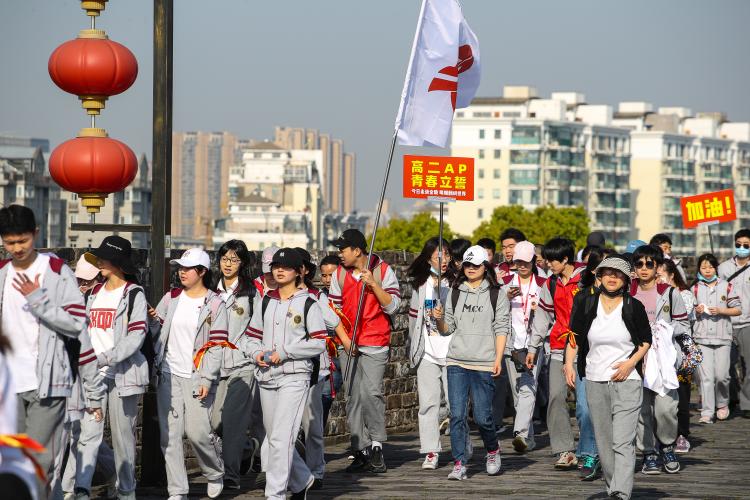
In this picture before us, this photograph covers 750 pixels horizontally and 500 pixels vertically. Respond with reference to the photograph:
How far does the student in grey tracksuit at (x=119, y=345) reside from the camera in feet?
30.8

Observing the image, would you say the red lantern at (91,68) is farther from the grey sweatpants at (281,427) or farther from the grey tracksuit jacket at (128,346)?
the grey sweatpants at (281,427)

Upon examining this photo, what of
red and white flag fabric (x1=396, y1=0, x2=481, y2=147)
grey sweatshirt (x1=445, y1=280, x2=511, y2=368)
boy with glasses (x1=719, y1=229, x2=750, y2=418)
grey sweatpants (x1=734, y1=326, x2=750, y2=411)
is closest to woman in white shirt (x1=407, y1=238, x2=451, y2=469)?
grey sweatshirt (x1=445, y1=280, x2=511, y2=368)

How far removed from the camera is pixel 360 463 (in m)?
12.1

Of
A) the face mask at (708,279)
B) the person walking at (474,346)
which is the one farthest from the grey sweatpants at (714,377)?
the person walking at (474,346)

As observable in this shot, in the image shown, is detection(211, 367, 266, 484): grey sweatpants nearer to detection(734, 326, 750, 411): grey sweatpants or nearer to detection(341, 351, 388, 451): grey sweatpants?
detection(341, 351, 388, 451): grey sweatpants

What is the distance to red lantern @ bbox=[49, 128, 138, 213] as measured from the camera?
11.1m

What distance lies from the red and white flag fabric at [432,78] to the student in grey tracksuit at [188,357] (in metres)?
3.35

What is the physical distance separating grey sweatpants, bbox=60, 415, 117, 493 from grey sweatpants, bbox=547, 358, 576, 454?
420cm

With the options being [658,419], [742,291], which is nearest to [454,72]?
[658,419]

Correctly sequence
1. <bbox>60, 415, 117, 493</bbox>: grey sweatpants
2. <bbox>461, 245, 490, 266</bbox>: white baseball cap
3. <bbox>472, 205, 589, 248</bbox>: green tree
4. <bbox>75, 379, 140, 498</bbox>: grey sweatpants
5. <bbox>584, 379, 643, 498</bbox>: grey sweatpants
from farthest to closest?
<bbox>472, 205, 589, 248</bbox>: green tree
<bbox>461, 245, 490, 266</bbox>: white baseball cap
<bbox>584, 379, 643, 498</bbox>: grey sweatpants
<bbox>75, 379, 140, 498</bbox>: grey sweatpants
<bbox>60, 415, 117, 493</bbox>: grey sweatpants

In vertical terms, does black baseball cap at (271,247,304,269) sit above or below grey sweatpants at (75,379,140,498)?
above

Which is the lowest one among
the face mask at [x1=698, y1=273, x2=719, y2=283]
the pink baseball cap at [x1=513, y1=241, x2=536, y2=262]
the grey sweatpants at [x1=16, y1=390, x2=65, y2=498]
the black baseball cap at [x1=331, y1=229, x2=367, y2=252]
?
the grey sweatpants at [x1=16, y1=390, x2=65, y2=498]

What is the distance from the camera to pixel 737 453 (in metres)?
13.7

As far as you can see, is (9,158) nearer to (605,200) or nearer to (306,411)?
(605,200)
